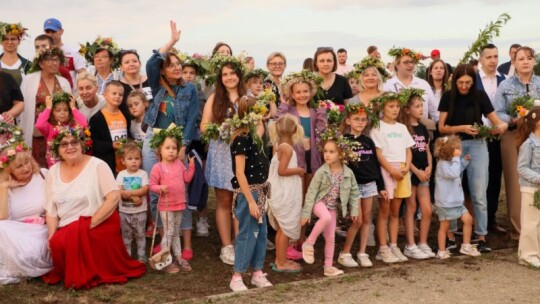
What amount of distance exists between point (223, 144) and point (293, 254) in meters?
1.52

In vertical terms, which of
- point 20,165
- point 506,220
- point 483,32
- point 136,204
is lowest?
point 506,220

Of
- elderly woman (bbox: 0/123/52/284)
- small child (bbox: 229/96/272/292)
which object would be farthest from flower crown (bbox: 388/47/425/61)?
elderly woman (bbox: 0/123/52/284)

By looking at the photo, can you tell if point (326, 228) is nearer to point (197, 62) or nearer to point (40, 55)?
point (197, 62)

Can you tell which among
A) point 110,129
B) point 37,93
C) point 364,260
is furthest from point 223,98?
point 364,260

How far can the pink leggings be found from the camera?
22.1 ft

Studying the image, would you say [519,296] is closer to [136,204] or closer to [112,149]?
[136,204]

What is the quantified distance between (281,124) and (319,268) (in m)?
1.71

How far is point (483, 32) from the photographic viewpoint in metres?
8.84

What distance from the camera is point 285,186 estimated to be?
6.77 meters

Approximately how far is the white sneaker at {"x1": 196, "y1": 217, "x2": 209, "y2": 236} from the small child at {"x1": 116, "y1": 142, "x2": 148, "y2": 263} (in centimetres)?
144

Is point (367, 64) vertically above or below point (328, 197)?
above

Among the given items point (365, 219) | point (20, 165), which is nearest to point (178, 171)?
point (20, 165)

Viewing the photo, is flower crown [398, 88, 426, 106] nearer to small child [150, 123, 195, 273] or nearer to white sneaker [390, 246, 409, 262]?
white sneaker [390, 246, 409, 262]

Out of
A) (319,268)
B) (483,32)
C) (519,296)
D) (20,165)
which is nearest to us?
(519,296)
